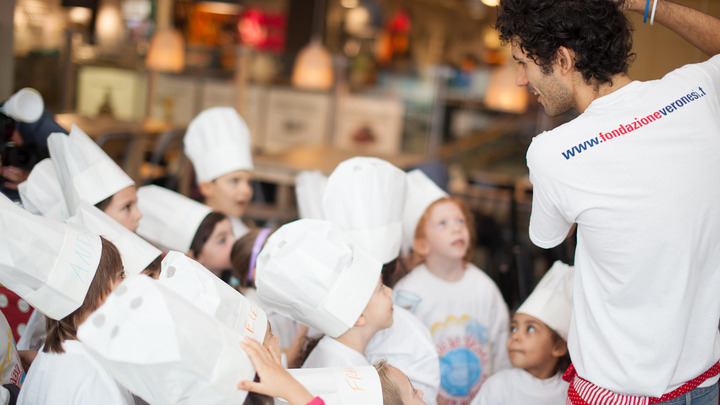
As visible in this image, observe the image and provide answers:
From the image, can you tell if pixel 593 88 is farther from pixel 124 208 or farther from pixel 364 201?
pixel 124 208

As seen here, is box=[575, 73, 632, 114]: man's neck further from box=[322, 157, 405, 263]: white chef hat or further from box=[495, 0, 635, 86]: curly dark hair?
box=[322, 157, 405, 263]: white chef hat

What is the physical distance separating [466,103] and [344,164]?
195 inches

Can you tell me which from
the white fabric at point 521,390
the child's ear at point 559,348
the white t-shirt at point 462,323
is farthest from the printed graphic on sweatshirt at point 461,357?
the child's ear at point 559,348

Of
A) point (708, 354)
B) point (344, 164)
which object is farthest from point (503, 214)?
point (708, 354)

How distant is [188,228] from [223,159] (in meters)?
0.41

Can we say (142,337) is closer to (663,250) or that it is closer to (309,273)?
(309,273)

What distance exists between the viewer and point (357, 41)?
973cm

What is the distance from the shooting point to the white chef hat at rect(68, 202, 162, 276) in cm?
153

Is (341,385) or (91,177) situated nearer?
(341,385)

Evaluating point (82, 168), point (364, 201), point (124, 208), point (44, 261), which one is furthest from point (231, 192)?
point (44, 261)

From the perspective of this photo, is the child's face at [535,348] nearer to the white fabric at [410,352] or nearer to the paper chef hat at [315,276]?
the white fabric at [410,352]

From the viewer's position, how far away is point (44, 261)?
1214 millimetres

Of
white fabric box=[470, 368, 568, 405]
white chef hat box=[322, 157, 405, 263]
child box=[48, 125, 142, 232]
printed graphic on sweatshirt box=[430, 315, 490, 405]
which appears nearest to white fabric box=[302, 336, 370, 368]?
white chef hat box=[322, 157, 405, 263]

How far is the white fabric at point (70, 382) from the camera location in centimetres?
125
